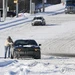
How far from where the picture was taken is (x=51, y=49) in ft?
114

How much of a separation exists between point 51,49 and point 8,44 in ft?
32.0

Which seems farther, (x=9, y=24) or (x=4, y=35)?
(x=9, y=24)

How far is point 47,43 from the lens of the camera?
39.0 m

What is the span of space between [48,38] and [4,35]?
5970 mm

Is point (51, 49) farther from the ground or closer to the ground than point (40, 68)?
closer to the ground

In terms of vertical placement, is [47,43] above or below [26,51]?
below

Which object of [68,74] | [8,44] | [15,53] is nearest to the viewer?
[68,74]

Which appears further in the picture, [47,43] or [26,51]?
[47,43]

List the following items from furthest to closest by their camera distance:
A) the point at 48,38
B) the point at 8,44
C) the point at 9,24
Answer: the point at 9,24 → the point at 48,38 → the point at 8,44

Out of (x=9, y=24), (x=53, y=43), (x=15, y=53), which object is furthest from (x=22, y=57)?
(x=9, y=24)

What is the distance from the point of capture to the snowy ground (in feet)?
48.6

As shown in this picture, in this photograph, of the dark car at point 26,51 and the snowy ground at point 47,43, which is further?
the dark car at point 26,51

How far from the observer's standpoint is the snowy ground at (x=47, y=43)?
1482 cm

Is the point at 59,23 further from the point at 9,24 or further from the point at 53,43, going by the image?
the point at 53,43
